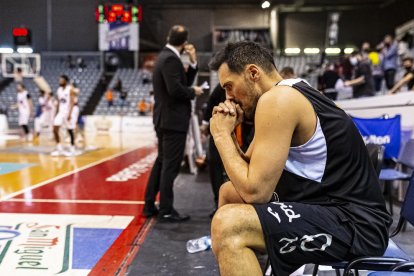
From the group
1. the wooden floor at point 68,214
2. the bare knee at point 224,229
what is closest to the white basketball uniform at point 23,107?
the wooden floor at point 68,214

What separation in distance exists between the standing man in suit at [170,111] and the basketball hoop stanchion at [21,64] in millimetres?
22610

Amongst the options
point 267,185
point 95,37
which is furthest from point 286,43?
point 267,185

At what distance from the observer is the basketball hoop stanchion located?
2483 centimetres

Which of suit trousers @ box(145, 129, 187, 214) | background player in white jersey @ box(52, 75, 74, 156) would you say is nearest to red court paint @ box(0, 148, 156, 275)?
suit trousers @ box(145, 129, 187, 214)

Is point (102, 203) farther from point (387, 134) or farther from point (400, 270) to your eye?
point (400, 270)

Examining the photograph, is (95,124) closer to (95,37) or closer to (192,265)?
(95,37)

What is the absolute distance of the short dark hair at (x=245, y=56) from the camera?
6.03 ft

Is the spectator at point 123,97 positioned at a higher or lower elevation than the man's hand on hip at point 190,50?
lower

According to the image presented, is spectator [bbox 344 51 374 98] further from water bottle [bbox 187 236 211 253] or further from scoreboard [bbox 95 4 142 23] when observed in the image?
scoreboard [bbox 95 4 142 23]

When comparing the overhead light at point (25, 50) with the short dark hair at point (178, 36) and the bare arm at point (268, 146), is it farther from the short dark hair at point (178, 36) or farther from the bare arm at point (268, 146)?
the bare arm at point (268, 146)

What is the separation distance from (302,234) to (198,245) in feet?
5.86

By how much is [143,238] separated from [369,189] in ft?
7.43

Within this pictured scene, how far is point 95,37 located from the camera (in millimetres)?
25438

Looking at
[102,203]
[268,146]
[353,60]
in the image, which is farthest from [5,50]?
[268,146]
